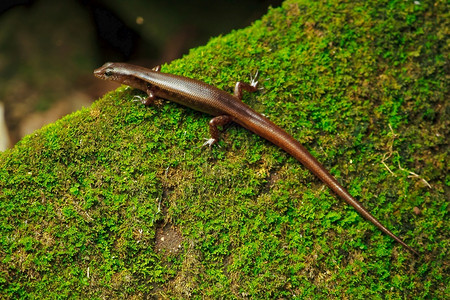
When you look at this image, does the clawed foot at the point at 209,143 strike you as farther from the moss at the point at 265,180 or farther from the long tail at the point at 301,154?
the long tail at the point at 301,154

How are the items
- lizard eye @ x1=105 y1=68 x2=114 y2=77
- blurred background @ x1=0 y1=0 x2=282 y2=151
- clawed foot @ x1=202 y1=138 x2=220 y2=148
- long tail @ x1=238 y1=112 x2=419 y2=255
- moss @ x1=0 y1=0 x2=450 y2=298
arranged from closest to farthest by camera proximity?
1. moss @ x1=0 y1=0 x2=450 y2=298
2. long tail @ x1=238 y1=112 x2=419 y2=255
3. clawed foot @ x1=202 y1=138 x2=220 y2=148
4. lizard eye @ x1=105 y1=68 x2=114 y2=77
5. blurred background @ x1=0 y1=0 x2=282 y2=151

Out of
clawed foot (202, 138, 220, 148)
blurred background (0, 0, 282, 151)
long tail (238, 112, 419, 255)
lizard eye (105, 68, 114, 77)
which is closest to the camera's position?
long tail (238, 112, 419, 255)

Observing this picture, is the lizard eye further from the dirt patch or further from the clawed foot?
the dirt patch

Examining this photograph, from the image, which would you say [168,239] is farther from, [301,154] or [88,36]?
[88,36]

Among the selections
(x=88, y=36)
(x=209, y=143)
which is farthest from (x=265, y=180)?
(x=88, y=36)

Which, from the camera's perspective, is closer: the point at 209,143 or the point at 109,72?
the point at 209,143

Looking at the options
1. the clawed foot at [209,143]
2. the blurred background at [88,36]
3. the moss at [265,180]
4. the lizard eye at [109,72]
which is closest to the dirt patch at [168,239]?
the moss at [265,180]

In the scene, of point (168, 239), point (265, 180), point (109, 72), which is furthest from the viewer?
point (109, 72)

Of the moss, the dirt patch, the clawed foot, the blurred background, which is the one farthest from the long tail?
the blurred background
